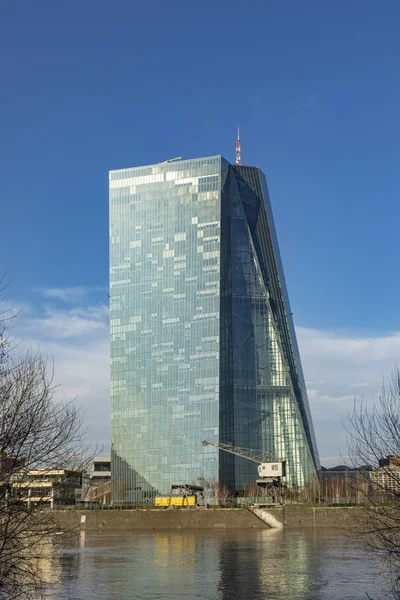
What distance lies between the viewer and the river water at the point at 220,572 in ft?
171

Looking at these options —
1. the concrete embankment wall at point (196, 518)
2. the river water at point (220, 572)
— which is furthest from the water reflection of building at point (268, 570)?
the concrete embankment wall at point (196, 518)

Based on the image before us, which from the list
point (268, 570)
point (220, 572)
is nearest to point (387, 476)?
point (268, 570)

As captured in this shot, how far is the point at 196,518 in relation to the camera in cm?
16288

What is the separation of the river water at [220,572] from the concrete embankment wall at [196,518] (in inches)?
1999

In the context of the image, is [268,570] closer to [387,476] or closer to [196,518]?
[387,476]

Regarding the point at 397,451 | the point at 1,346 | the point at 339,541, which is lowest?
the point at 339,541

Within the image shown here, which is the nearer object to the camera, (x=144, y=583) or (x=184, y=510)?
(x=144, y=583)

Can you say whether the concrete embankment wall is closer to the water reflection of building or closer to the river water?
the river water

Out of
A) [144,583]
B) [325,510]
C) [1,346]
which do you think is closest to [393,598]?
[144,583]

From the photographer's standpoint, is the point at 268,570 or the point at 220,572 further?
the point at 268,570

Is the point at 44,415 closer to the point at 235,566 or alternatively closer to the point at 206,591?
the point at 206,591

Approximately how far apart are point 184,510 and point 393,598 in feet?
401

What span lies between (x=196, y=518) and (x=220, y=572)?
330ft

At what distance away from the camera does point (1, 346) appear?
100ft
